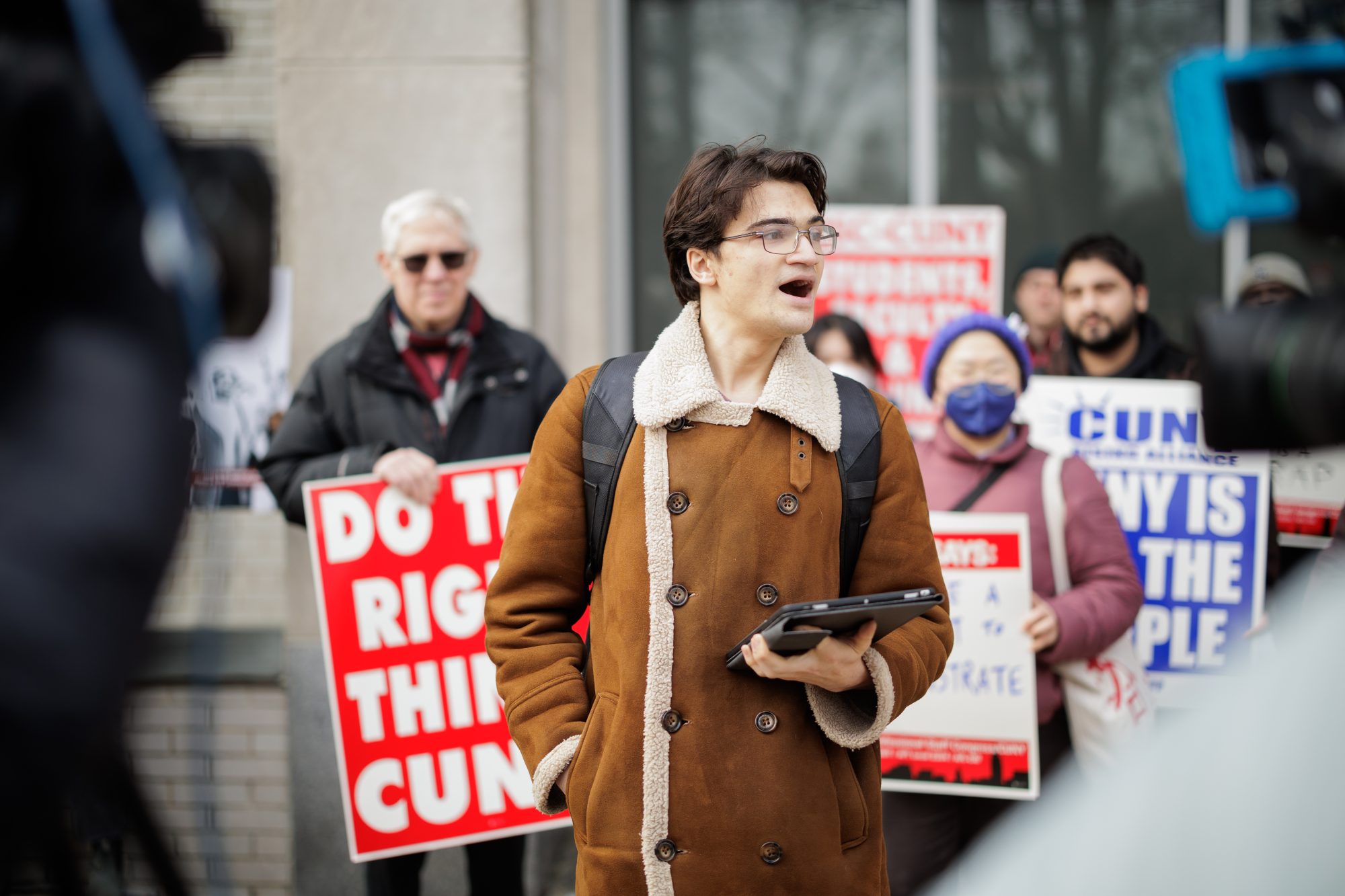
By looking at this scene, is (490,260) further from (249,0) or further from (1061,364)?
(1061,364)

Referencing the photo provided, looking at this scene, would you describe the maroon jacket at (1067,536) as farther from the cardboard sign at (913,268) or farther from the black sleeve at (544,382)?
the black sleeve at (544,382)

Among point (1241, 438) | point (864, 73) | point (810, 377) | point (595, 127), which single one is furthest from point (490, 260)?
point (1241, 438)

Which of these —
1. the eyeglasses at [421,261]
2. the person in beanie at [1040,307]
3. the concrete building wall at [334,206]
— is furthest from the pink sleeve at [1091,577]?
the concrete building wall at [334,206]

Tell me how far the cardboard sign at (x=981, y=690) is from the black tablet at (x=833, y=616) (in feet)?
4.94

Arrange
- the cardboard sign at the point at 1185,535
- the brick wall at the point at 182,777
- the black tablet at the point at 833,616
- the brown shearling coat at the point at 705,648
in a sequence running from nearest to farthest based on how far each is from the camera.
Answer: the brick wall at the point at 182,777, the black tablet at the point at 833,616, the brown shearling coat at the point at 705,648, the cardboard sign at the point at 1185,535

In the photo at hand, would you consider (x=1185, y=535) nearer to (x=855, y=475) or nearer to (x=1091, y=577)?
(x=1091, y=577)

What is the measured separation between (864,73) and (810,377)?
3832 millimetres

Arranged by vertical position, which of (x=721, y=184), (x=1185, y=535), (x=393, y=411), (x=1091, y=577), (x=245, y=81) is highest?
(x=245, y=81)

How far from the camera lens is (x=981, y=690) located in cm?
365

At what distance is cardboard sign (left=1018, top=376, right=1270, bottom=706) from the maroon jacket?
321 mm

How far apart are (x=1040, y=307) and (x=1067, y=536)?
1.81 m

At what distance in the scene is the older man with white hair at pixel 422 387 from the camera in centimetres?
388

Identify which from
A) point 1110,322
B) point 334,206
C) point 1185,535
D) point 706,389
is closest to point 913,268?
point 1110,322

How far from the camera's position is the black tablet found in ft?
6.82
